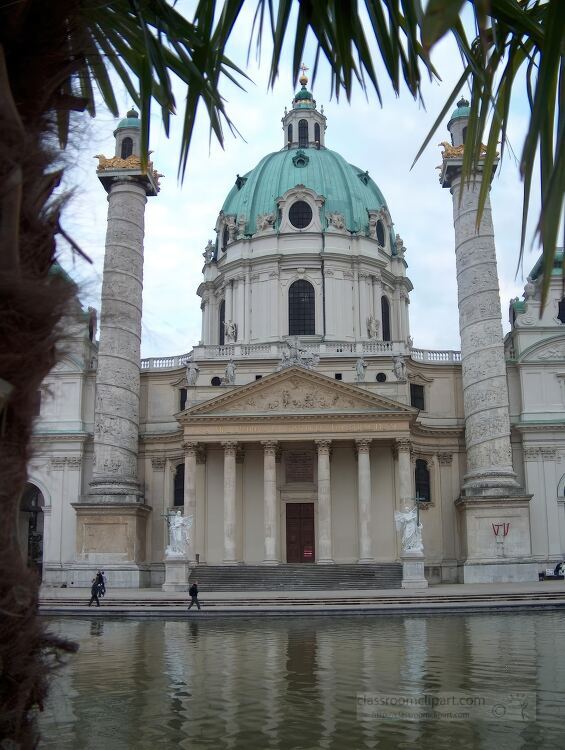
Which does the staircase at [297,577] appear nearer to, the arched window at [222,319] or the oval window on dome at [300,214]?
the arched window at [222,319]

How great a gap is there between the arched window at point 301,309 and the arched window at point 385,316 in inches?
196

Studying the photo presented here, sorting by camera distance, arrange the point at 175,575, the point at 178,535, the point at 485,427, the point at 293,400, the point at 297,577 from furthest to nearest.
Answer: the point at 293,400, the point at 485,427, the point at 297,577, the point at 178,535, the point at 175,575

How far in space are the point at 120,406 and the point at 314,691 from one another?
31736 millimetres

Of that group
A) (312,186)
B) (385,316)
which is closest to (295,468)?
(385,316)

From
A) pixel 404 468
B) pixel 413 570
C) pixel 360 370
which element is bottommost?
pixel 413 570

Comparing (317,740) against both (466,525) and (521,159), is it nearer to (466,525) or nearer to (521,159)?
(521,159)

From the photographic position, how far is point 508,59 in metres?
4.90

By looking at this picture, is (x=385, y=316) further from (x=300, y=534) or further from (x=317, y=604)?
(x=317, y=604)

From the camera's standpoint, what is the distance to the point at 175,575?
35281 millimetres

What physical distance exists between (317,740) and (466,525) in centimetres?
3292

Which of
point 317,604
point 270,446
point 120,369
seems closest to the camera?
point 317,604

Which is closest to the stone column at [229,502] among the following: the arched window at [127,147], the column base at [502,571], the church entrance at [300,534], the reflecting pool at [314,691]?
the church entrance at [300,534]

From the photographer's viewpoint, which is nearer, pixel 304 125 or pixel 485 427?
pixel 485 427

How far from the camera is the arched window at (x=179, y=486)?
146 ft
